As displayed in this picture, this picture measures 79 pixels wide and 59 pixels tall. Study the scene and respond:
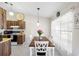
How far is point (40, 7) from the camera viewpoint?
2.60 m

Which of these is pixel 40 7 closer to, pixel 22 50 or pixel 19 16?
pixel 19 16

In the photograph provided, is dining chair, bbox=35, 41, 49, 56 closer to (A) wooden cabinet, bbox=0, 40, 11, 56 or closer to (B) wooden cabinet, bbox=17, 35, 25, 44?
(B) wooden cabinet, bbox=17, 35, 25, 44

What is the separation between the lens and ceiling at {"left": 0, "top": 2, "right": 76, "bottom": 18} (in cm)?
245

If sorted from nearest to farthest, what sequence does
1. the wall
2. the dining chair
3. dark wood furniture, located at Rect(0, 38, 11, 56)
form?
1. dark wood furniture, located at Rect(0, 38, 11, 56)
2. the wall
3. the dining chair

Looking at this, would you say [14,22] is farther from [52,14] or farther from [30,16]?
[52,14]

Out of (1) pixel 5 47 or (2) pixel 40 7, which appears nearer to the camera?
(2) pixel 40 7

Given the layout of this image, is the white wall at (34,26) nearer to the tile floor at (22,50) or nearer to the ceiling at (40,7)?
the ceiling at (40,7)

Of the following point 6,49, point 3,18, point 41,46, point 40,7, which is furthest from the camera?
point 41,46

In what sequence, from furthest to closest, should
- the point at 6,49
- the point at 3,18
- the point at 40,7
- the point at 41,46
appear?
the point at 41,46
the point at 6,49
the point at 3,18
the point at 40,7

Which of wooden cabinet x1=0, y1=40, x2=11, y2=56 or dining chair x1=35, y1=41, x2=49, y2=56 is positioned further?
dining chair x1=35, y1=41, x2=49, y2=56

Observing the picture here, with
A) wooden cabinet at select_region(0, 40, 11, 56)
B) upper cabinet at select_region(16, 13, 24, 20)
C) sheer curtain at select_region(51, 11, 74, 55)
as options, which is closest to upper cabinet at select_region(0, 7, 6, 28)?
upper cabinet at select_region(16, 13, 24, 20)

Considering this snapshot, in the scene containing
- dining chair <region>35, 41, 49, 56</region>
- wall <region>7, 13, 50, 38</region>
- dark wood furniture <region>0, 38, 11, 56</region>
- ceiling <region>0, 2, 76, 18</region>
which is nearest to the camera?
ceiling <region>0, 2, 76, 18</region>

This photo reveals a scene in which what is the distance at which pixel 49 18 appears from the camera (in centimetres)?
277

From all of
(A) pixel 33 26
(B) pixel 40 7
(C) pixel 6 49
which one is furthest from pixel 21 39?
(B) pixel 40 7
